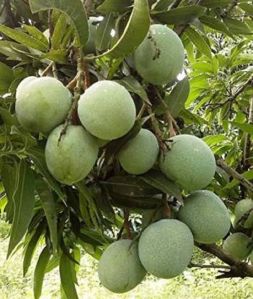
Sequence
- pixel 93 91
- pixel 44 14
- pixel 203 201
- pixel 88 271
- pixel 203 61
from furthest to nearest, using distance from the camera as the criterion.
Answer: pixel 88 271, pixel 203 61, pixel 44 14, pixel 203 201, pixel 93 91

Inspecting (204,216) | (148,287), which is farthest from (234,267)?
Result: (148,287)

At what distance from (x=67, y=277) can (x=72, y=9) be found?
2.30 feet

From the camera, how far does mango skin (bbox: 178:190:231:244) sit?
72cm

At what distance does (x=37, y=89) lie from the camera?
633mm

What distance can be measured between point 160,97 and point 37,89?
0.72 ft

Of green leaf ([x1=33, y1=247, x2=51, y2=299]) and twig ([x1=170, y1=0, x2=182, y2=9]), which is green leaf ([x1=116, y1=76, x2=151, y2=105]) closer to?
twig ([x1=170, y1=0, x2=182, y2=9])

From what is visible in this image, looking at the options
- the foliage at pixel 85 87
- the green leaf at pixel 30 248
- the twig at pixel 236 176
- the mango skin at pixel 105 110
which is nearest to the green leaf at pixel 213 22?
the foliage at pixel 85 87

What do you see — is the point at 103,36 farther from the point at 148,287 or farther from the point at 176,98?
the point at 148,287

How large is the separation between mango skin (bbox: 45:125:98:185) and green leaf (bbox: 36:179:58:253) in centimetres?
12

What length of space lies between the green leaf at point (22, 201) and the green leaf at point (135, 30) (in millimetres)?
203

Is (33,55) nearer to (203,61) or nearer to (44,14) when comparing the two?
(44,14)

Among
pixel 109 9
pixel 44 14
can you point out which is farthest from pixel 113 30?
pixel 44 14

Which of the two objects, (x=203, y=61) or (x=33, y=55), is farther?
(x=203, y=61)

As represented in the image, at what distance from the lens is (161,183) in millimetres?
714
